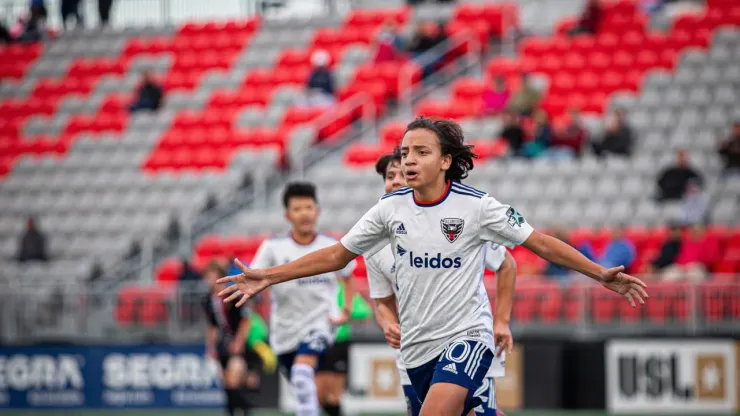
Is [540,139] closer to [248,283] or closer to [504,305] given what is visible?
[504,305]

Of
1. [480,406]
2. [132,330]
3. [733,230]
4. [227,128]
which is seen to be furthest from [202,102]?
[480,406]

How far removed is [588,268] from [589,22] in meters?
17.5

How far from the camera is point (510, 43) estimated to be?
79.4ft

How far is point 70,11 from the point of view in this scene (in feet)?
99.5

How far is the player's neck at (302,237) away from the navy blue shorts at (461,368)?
3636mm

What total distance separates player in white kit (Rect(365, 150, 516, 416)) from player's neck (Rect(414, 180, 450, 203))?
0.76m

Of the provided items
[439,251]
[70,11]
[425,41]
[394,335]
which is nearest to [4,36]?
[70,11]

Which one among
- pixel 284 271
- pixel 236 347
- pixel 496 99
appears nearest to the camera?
pixel 284 271

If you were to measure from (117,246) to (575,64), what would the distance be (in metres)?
8.96

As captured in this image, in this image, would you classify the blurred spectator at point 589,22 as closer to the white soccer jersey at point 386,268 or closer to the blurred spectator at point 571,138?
the blurred spectator at point 571,138

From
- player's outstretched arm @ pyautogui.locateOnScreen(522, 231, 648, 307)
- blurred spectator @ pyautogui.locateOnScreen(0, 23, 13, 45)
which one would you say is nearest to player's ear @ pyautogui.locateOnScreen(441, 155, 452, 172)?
player's outstretched arm @ pyautogui.locateOnScreen(522, 231, 648, 307)

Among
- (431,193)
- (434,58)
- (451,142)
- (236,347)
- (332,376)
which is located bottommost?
(332,376)

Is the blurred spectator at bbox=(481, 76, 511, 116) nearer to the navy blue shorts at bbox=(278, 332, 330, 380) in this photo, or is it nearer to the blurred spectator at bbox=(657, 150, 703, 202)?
the blurred spectator at bbox=(657, 150, 703, 202)

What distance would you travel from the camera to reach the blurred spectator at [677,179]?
1809cm
